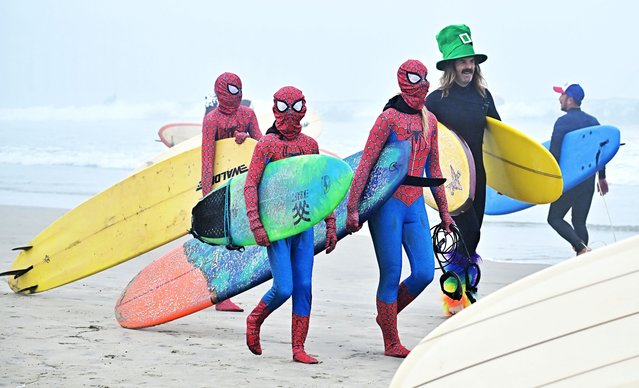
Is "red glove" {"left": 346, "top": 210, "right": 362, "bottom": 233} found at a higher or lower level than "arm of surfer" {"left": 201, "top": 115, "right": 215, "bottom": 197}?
lower

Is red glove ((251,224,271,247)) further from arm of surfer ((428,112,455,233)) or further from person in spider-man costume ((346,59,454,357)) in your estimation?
arm of surfer ((428,112,455,233))

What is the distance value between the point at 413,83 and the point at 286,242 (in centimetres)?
103

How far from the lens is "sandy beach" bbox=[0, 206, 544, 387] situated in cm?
451

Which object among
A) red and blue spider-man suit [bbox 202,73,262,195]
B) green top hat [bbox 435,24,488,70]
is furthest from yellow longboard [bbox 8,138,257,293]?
green top hat [bbox 435,24,488,70]

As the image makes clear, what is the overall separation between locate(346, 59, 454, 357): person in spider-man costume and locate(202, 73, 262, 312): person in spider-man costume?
1439mm

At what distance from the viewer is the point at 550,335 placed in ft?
6.12

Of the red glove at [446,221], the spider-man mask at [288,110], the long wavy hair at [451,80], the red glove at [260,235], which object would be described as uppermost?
the spider-man mask at [288,110]

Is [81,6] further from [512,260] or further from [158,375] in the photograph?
[158,375]

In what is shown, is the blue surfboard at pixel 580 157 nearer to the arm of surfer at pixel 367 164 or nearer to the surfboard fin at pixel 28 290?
the arm of surfer at pixel 367 164

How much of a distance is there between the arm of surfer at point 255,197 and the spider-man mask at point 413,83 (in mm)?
815

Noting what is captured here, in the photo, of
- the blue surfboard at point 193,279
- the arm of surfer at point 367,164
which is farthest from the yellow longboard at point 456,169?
the arm of surfer at point 367,164

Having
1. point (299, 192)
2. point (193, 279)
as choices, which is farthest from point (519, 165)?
point (193, 279)

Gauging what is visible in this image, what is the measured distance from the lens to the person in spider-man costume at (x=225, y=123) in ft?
20.9

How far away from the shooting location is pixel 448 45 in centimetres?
613
